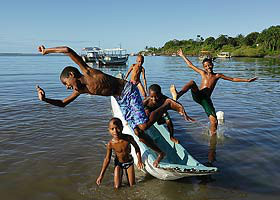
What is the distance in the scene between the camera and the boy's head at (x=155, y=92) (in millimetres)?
4930

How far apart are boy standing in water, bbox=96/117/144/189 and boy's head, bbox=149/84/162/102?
50.8 inches

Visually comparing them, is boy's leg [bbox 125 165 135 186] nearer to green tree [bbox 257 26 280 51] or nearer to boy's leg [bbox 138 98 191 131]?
boy's leg [bbox 138 98 191 131]

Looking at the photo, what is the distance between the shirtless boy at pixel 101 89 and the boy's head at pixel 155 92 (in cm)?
62

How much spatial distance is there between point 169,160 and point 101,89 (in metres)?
2.11

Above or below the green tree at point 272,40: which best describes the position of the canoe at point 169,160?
below

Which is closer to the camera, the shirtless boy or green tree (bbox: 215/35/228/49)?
the shirtless boy

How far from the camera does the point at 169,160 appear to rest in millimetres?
4977

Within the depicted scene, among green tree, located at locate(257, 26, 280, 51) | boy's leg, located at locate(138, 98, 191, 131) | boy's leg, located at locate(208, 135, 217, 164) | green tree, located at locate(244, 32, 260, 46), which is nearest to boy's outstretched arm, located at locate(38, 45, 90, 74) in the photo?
boy's leg, located at locate(138, 98, 191, 131)

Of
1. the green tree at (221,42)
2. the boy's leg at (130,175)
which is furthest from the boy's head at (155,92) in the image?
the green tree at (221,42)

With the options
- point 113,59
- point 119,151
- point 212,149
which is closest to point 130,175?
point 119,151

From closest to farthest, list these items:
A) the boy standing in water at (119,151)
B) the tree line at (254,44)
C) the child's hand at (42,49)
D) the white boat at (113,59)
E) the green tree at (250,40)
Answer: the child's hand at (42,49)
the boy standing in water at (119,151)
the white boat at (113,59)
the tree line at (254,44)
the green tree at (250,40)

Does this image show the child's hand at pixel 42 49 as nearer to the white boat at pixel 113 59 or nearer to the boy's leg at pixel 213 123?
the boy's leg at pixel 213 123

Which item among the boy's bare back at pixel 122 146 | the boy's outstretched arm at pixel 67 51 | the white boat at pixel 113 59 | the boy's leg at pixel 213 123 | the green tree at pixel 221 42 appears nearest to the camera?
the boy's outstretched arm at pixel 67 51

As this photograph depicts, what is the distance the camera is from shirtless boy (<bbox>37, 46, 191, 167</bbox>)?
3.65 metres
